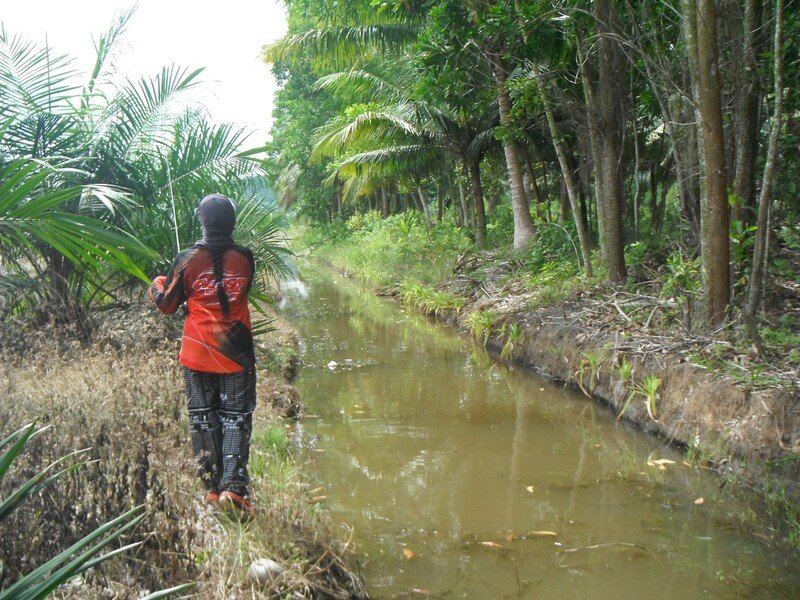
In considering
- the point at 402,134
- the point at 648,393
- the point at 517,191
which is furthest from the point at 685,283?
the point at 402,134

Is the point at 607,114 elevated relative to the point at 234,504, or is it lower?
elevated

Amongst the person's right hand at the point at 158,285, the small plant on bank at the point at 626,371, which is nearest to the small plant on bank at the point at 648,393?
the small plant on bank at the point at 626,371

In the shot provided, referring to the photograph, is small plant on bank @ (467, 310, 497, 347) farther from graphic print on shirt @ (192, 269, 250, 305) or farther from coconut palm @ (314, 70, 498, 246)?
graphic print on shirt @ (192, 269, 250, 305)

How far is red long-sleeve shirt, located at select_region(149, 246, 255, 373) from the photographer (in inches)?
163

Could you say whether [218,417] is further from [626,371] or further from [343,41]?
[343,41]

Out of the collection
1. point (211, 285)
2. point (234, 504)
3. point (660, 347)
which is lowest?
point (234, 504)

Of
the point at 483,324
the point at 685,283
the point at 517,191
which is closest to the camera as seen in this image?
the point at 685,283

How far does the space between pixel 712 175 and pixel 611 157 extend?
124 inches

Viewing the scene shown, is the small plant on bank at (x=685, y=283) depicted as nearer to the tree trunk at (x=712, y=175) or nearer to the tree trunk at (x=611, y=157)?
the tree trunk at (x=712, y=175)

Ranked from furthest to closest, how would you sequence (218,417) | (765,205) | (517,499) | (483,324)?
(483,324)
(765,205)
(517,499)
(218,417)

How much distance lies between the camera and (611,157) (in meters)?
9.99

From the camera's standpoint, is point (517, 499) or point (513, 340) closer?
point (517, 499)

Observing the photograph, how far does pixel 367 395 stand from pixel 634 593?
→ 5.11 metres

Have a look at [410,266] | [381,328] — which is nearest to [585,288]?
[381,328]
